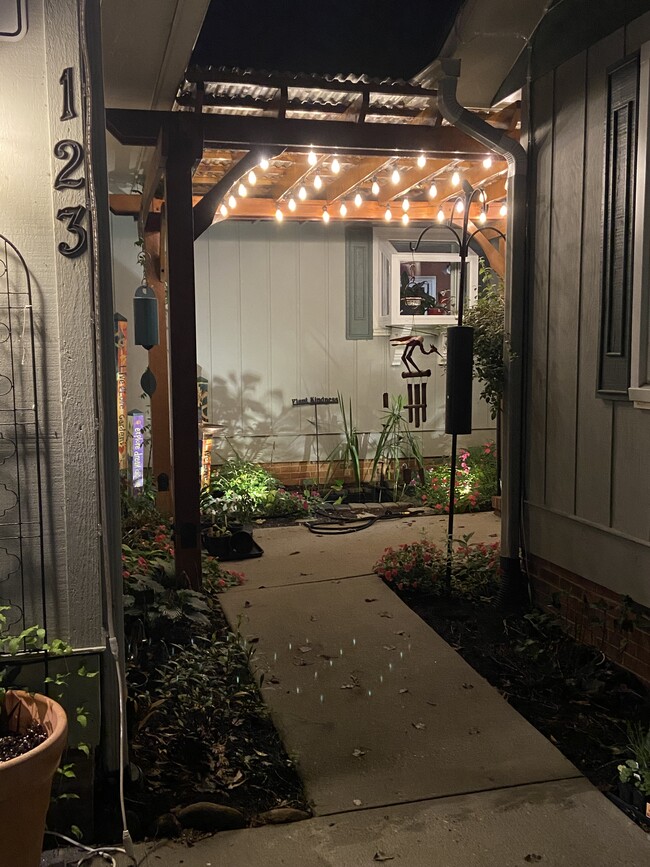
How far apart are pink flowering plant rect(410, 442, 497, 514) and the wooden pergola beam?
3.64 m

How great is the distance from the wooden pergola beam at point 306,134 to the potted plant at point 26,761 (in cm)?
307

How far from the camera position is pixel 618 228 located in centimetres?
366

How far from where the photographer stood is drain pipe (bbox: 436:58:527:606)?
14.6ft

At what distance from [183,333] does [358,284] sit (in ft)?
14.8

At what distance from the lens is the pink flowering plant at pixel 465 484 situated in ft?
24.8

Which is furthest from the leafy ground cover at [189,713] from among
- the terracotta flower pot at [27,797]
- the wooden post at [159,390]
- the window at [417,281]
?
the window at [417,281]

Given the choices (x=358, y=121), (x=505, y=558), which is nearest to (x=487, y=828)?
(x=505, y=558)

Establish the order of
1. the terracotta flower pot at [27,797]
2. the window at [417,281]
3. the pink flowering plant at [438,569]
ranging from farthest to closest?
the window at [417,281] < the pink flowering plant at [438,569] < the terracotta flower pot at [27,797]

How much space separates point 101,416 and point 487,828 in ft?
6.34

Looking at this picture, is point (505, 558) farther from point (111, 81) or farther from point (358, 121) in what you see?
point (111, 81)

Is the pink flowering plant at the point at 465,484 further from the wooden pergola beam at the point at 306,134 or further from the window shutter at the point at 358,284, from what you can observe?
the wooden pergola beam at the point at 306,134

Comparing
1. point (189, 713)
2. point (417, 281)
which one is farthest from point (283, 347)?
point (189, 713)

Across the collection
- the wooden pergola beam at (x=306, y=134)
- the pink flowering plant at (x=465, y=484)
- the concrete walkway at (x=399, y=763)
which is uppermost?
the wooden pergola beam at (x=306, y=134)

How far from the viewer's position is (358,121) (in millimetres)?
4637
